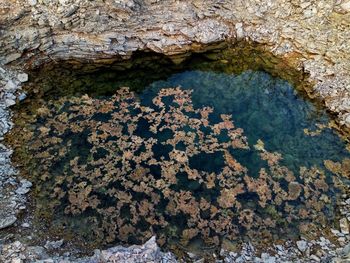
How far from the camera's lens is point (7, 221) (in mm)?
8828

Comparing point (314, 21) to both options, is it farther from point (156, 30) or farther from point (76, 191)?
point (76, 191)

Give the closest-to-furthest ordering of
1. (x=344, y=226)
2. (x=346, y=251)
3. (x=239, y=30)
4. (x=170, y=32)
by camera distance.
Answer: (x=346, y=251)
(x=344, y=226)
(x=170, y=32)
(x=239, y=30)

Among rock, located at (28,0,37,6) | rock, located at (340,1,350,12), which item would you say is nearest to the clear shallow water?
rock, located at (340,1,350,12)

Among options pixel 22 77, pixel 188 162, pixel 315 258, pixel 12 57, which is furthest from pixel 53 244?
pixel 12 57

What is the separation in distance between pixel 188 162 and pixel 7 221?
5142 millimetres

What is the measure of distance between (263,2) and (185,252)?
34.8 ft

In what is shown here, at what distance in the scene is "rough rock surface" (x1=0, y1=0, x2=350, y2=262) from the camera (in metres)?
12.7

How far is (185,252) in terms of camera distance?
8820mm

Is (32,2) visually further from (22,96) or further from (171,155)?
(171,155)

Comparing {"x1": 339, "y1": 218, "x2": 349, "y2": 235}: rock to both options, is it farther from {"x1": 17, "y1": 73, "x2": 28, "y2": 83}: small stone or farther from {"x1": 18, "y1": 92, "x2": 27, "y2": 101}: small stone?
{"x1": 17, "y1": 73, "x2": 28, "y2": 83}: small stone

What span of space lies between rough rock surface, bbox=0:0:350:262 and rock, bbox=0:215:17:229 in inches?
124

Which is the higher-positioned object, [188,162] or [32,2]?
[32,2]

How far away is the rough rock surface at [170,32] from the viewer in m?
12.7

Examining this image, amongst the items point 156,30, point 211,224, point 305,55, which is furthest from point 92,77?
point 305,55
